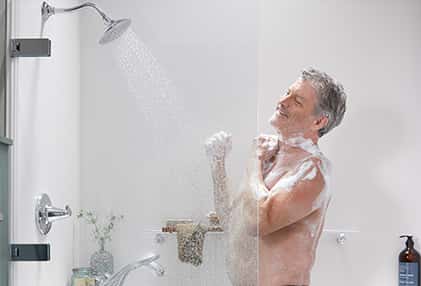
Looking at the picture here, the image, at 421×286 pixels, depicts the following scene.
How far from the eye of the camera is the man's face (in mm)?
2053

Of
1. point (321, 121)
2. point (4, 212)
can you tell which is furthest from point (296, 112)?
point (4, 212)

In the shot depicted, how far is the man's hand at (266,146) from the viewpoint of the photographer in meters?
1.64

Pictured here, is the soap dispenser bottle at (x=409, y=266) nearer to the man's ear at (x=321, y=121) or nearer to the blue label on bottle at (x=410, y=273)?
the blue label on bottle at (x=410, y=273)

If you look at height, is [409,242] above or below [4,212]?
below

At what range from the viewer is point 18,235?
4.86 feet

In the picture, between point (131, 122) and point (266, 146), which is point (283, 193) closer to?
point (266, 146)

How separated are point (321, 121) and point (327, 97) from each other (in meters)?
0.11

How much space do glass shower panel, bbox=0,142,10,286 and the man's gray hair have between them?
1.09m

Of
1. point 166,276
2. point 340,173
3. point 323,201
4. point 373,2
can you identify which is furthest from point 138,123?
point 373,2

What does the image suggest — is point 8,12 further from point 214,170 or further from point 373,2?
point 373,2

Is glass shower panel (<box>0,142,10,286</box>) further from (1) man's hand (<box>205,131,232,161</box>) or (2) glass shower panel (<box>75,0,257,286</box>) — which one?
(1) man's hand (<box>205,131,232,161</box>)

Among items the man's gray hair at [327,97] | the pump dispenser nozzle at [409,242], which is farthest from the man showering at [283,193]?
the pump dispenser nozzle at [409,242]

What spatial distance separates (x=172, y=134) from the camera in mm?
1491

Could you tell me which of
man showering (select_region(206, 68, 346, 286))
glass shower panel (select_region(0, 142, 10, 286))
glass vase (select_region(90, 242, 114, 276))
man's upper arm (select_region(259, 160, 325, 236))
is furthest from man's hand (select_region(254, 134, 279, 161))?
glass shower panel (select_region(0, 142, 10, 286))
